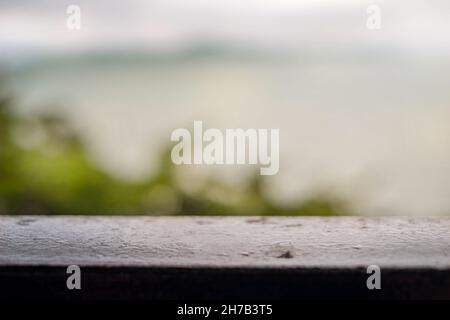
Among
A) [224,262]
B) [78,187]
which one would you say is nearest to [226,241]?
[224,262]

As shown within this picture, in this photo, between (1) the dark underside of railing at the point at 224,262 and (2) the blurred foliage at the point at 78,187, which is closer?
(1) the dark underside of railing at the point at 224,262

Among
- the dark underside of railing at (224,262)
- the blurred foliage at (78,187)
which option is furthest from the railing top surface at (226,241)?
the blurred foliage at (78,187)

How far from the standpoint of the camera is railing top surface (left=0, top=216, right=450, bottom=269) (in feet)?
2.66

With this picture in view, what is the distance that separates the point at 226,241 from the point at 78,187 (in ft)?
4.77

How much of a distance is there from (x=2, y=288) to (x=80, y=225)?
0.31 m

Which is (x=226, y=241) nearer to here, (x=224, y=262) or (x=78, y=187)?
(x=224, y=262)

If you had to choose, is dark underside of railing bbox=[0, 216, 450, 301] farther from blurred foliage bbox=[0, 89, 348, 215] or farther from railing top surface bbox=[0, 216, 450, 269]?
blurred foliage bbox=[0, 89, 348, 215]

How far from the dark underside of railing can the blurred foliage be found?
3.77 ft

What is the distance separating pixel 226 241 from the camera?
953 mm

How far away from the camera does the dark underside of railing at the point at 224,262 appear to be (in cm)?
76

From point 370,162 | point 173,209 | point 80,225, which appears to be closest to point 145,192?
point 173,209

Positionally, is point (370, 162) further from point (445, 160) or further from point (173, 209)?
point (173, 209)

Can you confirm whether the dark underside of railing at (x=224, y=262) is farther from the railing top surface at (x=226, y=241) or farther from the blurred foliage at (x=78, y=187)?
the blurred foliage at (x=78, y=187)

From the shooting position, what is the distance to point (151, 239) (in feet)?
3.22
